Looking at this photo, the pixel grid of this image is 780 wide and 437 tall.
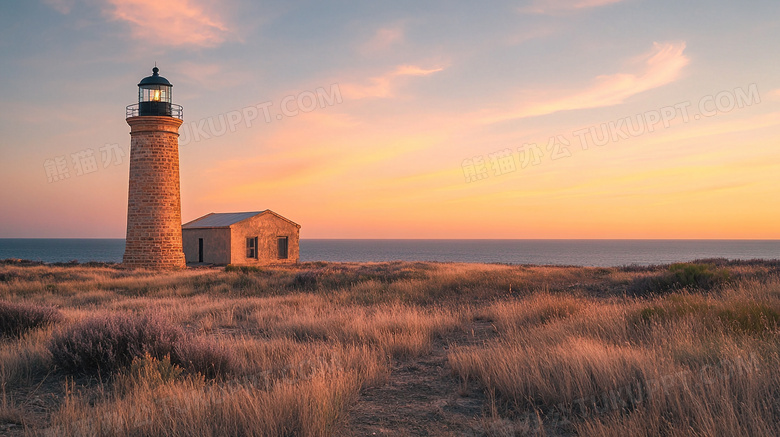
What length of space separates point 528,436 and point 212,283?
53.3 feet

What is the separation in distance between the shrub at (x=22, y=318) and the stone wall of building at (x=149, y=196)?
55.3 feet

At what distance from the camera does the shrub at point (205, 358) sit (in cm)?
531

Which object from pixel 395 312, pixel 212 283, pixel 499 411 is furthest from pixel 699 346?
pixel 212 283

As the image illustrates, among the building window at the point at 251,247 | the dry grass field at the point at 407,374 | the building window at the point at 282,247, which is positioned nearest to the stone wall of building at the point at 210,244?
the building window at the point at 251,247

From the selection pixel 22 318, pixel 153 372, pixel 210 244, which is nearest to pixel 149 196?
pixel 210 244

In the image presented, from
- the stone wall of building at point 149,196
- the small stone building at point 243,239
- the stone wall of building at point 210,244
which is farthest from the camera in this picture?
the small stone building at point 243,239

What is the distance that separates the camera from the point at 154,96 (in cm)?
2452

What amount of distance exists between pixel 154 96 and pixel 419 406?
25.0 m

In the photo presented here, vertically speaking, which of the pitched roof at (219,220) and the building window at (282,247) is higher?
the pitched roof at (219,220)

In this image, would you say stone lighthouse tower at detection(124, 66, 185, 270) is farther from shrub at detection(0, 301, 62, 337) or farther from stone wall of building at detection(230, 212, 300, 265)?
shrub at detection(0, 301, 62, 337)

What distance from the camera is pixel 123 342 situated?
5.82m

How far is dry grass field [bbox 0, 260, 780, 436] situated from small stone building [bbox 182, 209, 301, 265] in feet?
67.9

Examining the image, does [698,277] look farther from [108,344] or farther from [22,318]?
[22,318]

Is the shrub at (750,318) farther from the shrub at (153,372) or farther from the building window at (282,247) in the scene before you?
the building window at (282,247)
